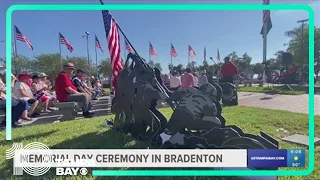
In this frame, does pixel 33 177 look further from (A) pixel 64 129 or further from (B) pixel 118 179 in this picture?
(A) pixel 64 129

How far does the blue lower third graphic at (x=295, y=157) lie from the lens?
5.86 feet

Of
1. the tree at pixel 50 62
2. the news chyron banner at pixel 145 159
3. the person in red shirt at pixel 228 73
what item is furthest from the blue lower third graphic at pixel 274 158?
the person in red shirt at pixel 228 73

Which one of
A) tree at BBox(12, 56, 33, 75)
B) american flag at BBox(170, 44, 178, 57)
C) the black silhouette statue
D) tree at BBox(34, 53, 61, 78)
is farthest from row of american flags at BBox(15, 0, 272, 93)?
tree at BBox(34, 53, 61, 78)

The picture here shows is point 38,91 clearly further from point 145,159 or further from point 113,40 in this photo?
point 145,159

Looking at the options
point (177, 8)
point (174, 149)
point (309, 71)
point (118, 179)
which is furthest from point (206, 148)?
point (177, 8)

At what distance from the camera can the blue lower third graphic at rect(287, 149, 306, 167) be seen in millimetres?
1785

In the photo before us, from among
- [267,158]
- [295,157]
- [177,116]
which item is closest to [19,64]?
[177,116]

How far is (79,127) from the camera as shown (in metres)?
4.07

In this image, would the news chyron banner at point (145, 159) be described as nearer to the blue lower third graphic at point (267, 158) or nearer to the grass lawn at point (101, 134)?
the blue lower third graphic at point (267, 158)

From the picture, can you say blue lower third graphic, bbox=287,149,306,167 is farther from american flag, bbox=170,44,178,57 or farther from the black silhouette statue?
american flag, bbox=170,44,178,57

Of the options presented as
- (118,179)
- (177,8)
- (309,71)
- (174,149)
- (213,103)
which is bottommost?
(118,179)

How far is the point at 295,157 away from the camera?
5.86 feet

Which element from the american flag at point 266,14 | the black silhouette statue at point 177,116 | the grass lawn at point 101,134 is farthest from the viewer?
the grass lawn at point 101,134

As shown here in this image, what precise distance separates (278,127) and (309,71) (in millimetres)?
2629
